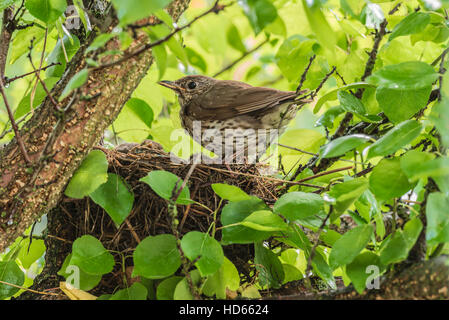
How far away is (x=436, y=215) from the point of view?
1088 mm

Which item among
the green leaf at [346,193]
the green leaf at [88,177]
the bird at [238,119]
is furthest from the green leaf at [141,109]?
the green leaf at [346,193]

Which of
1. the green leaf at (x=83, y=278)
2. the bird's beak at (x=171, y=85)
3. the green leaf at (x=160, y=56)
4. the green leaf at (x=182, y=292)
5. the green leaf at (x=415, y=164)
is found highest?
the bird's beak at (x=171, y=85)

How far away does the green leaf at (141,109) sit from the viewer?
2229 millimetres

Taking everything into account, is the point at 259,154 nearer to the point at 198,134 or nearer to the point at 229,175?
the point at 198,134

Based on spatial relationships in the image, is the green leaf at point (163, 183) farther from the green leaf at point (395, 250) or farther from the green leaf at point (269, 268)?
the green leaf at point (395, 250)

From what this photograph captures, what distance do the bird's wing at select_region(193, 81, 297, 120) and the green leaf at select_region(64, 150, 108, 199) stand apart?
1105 mm

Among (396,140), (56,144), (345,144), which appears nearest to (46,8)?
(56,144)

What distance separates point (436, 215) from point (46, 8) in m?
1.27

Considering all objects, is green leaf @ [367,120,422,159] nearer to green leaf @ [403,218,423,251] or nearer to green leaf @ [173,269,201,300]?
green leaf @ [403,218,423,251]

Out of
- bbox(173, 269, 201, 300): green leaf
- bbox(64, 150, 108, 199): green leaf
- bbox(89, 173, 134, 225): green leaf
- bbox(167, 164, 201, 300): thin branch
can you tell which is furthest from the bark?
bbox(173, 269, 201, 300): green leaf

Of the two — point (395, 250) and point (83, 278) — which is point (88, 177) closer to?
point (83, 278)

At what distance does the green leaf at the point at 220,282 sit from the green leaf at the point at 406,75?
78cm
